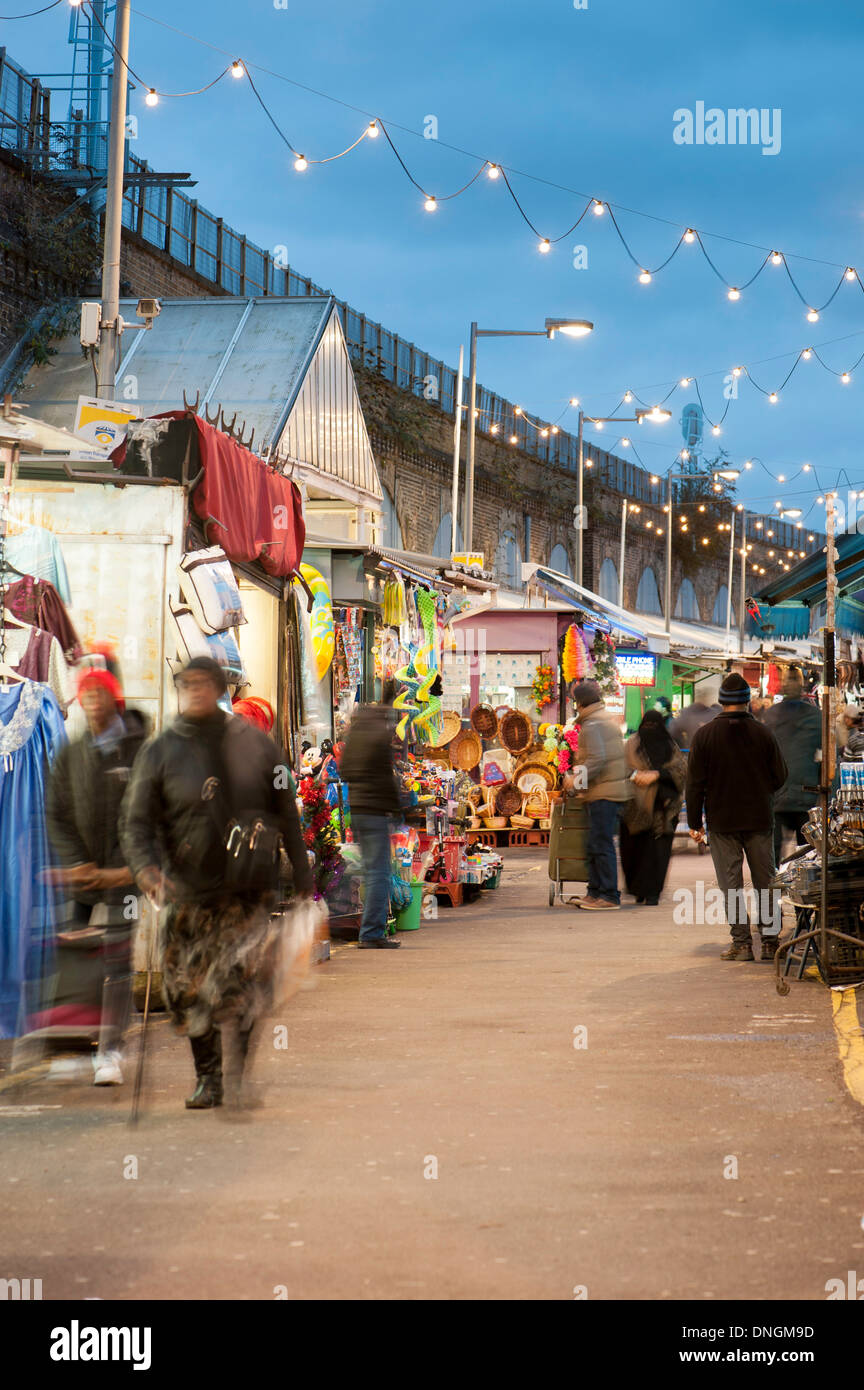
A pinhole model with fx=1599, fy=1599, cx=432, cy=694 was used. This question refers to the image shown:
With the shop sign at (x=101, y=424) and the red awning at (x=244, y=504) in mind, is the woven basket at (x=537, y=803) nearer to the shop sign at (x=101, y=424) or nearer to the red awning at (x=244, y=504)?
the red awning at (x=244, y=504)

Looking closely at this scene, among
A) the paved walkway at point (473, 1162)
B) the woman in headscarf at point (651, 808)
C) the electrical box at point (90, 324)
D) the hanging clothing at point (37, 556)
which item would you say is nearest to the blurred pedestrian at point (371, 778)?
the paved walkway at point (473, 1162)

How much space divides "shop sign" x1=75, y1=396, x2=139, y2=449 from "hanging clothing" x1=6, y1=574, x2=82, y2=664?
119 centimetres

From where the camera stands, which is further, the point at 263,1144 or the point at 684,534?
the point at 684,534

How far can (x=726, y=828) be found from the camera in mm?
10898

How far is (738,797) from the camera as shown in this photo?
1083 centimetres

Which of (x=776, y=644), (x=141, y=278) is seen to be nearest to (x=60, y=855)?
(x=141, y=278)

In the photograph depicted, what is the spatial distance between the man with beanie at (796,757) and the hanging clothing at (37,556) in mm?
6519

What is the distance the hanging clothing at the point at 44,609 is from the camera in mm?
8359

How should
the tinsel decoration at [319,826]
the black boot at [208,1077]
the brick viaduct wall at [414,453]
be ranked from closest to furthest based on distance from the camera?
the black boot at [208,1077], the tinsel decoration at [319,826], the brick viaduct wall at [414,453]

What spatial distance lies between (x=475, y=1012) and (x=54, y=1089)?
100 inches

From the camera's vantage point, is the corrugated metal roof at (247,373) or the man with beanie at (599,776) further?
the corrugated metal roof at (247,373)

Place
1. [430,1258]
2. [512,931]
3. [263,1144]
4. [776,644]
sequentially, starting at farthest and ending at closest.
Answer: [776,644] < [512,931] < [263,1144] < [430,1258]

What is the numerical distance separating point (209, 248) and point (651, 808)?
18118 mm

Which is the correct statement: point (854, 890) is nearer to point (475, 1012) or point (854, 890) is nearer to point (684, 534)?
point (475, 1012)
